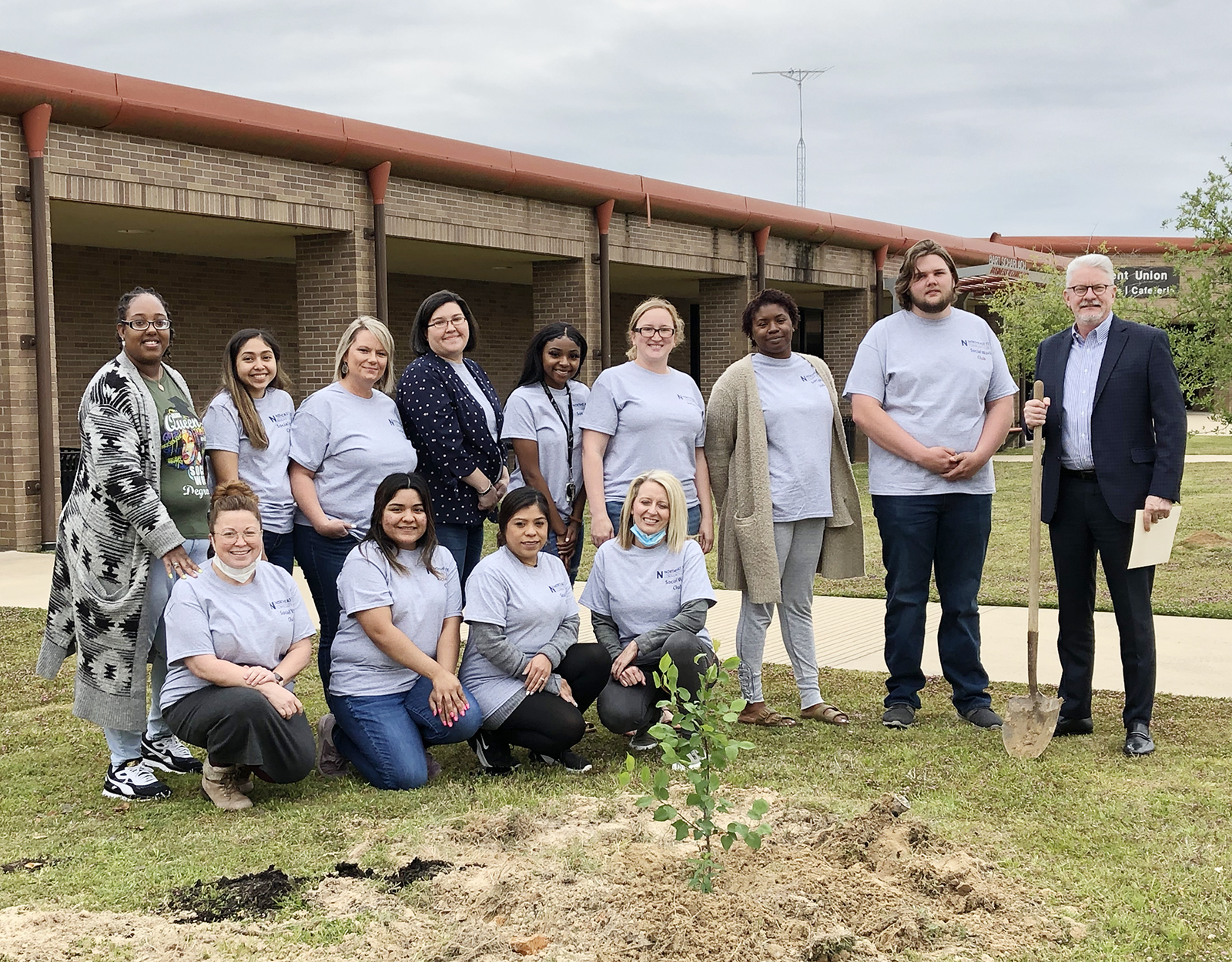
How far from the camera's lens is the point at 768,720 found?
5.49m

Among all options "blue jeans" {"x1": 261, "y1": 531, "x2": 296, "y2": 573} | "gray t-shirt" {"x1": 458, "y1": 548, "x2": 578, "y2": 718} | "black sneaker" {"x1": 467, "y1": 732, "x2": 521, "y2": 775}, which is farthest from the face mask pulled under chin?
"black sneaker" {"x1": 467, "y1": 732, "x2": 521, "y2": 775}

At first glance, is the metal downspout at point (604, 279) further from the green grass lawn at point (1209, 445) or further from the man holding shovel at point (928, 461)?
the green grass lawn at point (1209, 445)

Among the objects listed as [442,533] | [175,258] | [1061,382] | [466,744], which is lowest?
[466,744]

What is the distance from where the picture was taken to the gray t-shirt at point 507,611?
4.77 metres

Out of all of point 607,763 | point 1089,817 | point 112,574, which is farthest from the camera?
point 607,763

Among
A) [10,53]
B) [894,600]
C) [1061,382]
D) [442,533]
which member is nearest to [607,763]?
[442,533]

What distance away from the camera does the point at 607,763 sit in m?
4.95

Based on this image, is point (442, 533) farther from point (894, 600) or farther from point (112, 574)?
point (894, 600)

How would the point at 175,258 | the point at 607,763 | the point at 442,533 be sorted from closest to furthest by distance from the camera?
1. the point at 607,763
2. the point at 442,533
3. the point at 175,258

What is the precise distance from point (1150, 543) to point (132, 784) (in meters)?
4.00

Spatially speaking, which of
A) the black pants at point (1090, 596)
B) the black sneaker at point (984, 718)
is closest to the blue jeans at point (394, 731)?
the black sneaker at point (984, 718)

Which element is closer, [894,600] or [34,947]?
[34,947]

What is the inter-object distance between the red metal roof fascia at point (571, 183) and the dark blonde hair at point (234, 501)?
38.2ft

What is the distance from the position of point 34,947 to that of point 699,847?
5.91 feet
